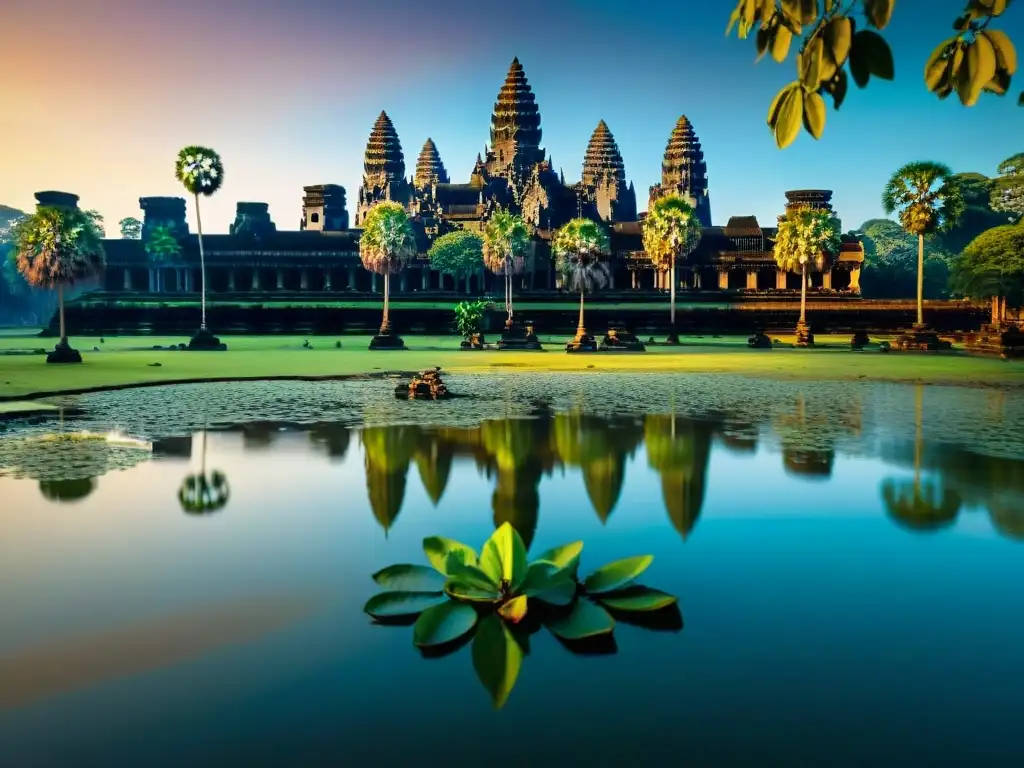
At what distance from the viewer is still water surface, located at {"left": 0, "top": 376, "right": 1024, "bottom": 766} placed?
5.24 meters

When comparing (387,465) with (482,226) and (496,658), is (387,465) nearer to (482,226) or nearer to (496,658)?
(496,658)

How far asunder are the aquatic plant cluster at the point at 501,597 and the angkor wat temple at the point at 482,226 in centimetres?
7229

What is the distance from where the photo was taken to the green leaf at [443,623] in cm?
661

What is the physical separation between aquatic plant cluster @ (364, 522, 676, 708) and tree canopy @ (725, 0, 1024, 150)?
408 centimetres

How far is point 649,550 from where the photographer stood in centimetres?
913

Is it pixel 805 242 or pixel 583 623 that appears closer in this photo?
pixel 583 623

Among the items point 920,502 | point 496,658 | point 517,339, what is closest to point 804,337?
point 517,339

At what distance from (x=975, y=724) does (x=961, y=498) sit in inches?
262

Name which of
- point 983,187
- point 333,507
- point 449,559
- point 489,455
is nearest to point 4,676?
point 449,559

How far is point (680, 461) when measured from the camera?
1422 cm

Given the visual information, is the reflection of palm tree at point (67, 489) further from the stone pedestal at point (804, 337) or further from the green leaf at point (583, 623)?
the stone pedestal at point (804, 337)

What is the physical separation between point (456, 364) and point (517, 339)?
43.7 feet

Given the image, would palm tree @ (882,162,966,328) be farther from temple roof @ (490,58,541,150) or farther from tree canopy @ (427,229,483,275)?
temple roof @ (490,58,541,150)

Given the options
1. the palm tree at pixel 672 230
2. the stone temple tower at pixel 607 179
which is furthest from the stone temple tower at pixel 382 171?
the palm tree at pixel 672 230
